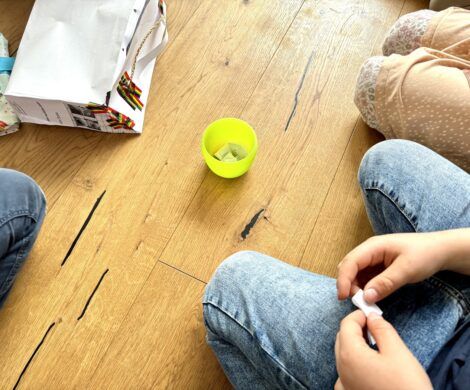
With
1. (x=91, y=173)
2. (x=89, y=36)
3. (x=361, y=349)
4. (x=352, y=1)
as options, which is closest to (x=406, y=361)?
(x=361, y=349)

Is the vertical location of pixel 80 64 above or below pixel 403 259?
below

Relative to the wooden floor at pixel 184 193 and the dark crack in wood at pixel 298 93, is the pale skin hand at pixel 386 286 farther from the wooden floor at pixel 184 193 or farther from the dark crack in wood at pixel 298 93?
the dark crack in wood at pixel 298 93

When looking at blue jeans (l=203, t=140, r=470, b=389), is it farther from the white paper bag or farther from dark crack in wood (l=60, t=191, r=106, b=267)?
the white paper bag

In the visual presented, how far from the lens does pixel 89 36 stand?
0.94 m

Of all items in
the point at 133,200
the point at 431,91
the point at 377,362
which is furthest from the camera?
the point at 133,200

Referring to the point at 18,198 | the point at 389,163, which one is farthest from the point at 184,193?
the point at 389,163

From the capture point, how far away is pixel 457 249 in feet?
1.91

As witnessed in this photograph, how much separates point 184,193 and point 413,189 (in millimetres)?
486

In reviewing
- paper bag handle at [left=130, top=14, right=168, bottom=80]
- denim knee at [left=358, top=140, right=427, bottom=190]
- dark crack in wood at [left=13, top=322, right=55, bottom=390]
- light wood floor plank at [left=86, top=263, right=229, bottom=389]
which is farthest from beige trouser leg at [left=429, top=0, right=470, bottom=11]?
dark crack in wood at [left=13, top=322, right=55, bottom=390]

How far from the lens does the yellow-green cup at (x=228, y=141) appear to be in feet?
3.02

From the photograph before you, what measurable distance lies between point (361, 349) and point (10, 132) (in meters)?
0.91

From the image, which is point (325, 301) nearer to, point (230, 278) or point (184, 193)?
point (230, 278)

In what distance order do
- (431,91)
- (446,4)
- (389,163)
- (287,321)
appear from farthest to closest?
1. (446,4)
2. (431,91)
3. (389,163)
4. (287,321)

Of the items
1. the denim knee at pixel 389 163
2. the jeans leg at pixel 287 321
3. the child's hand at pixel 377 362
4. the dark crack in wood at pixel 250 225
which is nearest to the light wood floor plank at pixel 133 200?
the dark crack in wood at pixel 250 225
